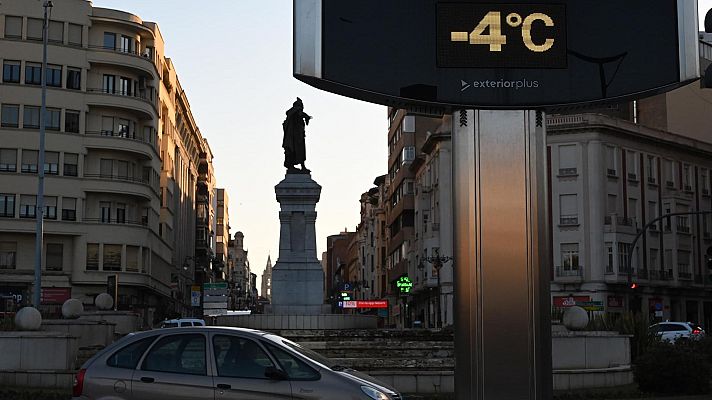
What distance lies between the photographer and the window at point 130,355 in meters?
10.9

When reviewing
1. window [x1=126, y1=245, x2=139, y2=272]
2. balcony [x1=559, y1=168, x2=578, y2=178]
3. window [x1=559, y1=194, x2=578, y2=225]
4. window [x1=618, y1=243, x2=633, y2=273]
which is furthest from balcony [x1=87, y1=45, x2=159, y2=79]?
window [x1=618, y1=243, x2=633, y2=273]

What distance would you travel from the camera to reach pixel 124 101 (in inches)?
2425

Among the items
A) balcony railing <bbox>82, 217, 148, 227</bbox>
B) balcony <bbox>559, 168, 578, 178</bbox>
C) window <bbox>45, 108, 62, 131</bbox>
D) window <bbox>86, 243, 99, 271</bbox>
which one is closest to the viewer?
A: window <bbox>45, 108, 62, 131</bbox>

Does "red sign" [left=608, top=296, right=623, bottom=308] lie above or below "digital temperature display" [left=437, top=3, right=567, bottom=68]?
below

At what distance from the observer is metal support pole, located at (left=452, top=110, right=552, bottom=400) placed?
30.5 ft

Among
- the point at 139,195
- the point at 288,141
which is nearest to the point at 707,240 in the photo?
the point at 139,195

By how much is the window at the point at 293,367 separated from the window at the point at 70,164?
51.0 meters

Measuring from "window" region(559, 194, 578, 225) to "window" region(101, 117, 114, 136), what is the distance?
28.1m

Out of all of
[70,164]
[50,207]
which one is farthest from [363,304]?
[50,207]

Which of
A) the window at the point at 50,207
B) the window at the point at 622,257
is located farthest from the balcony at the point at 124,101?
the window at the point at 622,257

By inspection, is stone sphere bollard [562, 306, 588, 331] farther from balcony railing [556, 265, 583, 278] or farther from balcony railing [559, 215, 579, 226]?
balcony railing [559, 215, 579, 226]

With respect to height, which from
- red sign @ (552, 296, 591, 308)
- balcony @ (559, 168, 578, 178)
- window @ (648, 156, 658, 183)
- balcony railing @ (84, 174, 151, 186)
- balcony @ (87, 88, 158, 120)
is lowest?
red sign @ (552, 296, 591, 308)

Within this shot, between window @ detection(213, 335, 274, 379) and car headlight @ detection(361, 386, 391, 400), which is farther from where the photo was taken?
window @ detection(213, 335, 274, 379)

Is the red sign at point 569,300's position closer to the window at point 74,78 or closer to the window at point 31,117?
the window at point 74,78
